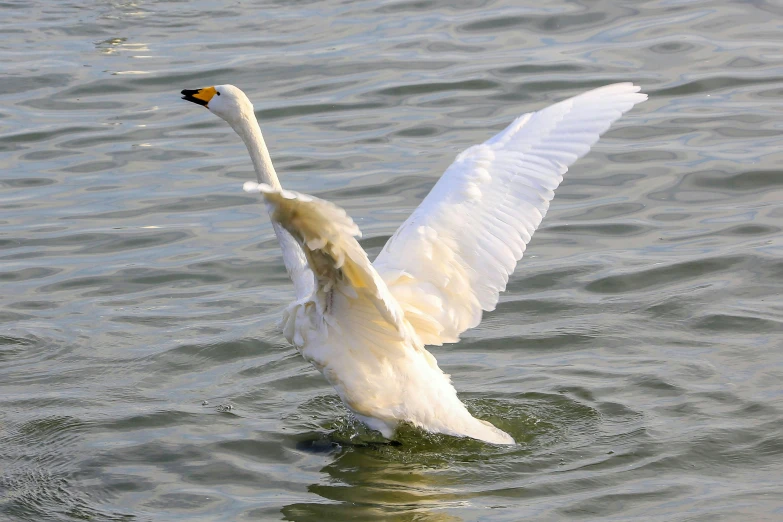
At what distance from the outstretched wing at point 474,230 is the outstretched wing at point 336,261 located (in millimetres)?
468

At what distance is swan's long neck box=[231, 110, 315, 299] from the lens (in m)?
7.29

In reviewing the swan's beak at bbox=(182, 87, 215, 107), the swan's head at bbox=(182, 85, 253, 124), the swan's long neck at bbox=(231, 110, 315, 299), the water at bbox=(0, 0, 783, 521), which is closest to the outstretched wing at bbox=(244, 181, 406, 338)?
the swan's long neck at bbox=(231, 110, 315, 299)

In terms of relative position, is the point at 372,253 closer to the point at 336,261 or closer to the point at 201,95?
the point at 201,95

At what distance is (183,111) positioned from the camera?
45.4 feet

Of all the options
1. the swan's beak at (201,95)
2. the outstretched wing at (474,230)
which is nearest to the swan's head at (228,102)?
the swan's beak at (201,95)

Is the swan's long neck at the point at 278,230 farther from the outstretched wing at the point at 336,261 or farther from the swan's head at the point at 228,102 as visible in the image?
the outstretched wing at the point at 336,261

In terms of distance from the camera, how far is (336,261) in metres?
6.01

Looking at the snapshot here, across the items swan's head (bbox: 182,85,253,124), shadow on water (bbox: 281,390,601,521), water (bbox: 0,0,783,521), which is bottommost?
shadow on water (bbox: 281,390,601,521)

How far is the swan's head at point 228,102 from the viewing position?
26.3ft

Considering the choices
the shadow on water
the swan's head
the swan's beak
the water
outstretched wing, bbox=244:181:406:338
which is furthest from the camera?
the swan's beak

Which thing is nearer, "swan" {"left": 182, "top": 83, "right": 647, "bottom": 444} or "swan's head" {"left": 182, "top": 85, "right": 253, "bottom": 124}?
"swan" {"left": 182, "top": 83, "right": 647, "bottom": 444}

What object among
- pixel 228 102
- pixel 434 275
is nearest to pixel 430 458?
pixel 434 275

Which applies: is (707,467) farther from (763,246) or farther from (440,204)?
(763,246)

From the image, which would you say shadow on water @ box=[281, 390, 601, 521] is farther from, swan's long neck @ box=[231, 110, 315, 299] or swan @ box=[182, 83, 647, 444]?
swan's long neck @ box=[231, 110, 315, 299]
